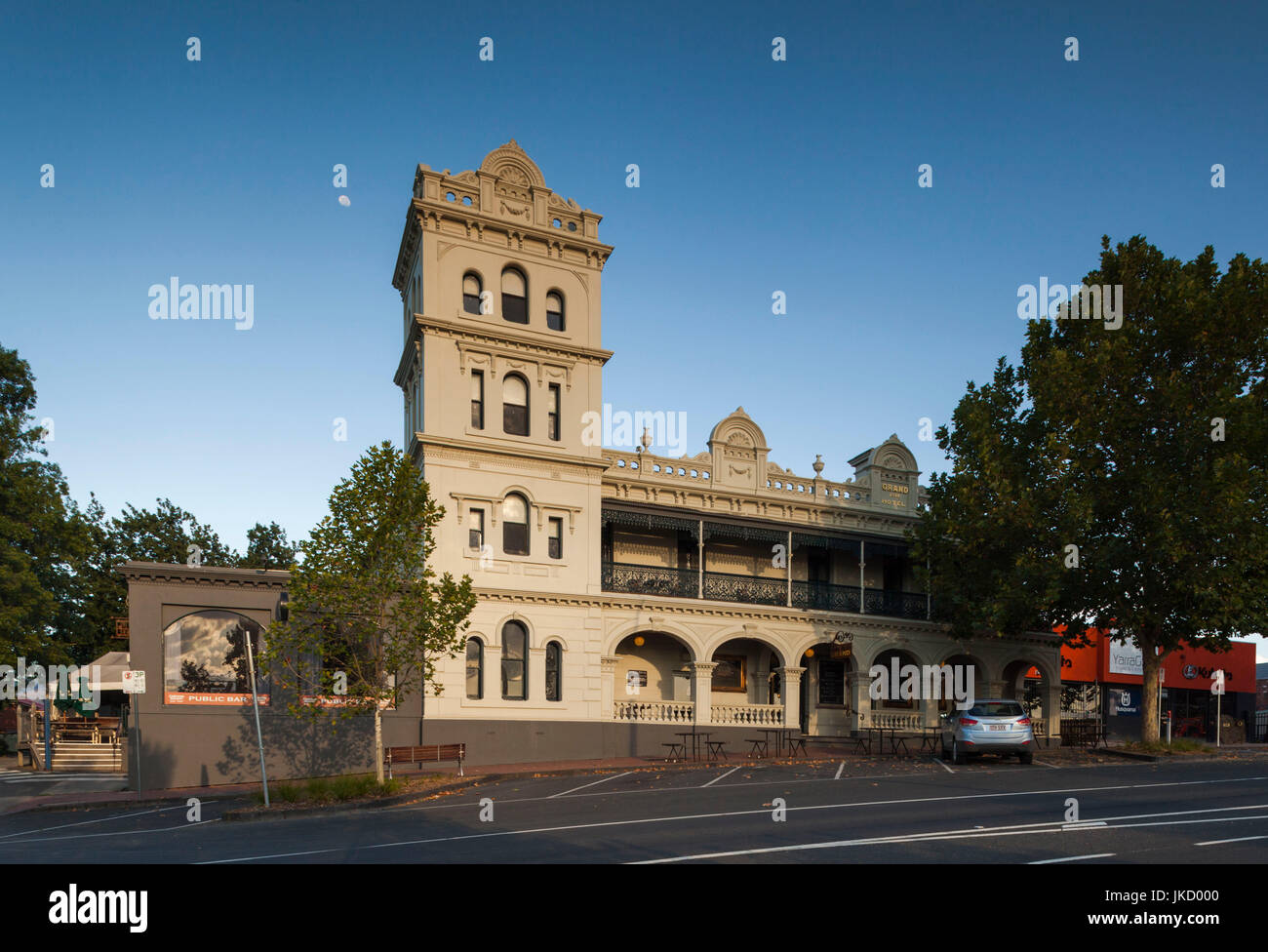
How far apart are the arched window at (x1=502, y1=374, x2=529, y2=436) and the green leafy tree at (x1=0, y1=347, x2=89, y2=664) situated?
54.8 ft

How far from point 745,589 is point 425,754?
11650 millimetres

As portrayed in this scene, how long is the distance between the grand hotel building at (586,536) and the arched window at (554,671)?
63mm

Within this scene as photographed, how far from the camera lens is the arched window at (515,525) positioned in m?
27.6

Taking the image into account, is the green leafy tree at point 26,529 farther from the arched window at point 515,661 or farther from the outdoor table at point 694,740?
the outdoor table at point 694,740

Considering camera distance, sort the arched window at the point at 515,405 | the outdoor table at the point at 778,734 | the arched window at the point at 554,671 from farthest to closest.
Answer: the arched window at the point at 515,405, the outdoor table at the point at 778,734, the arched window at the point at 554,671

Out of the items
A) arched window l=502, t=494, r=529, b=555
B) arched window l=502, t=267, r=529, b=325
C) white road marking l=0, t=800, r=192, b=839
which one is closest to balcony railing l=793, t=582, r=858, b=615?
arched window l=502, t=494, r=529, b=555

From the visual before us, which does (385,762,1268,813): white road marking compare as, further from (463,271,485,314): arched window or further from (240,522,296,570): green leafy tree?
(240,522,296,570): green leafy tree

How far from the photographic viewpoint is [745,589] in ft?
101

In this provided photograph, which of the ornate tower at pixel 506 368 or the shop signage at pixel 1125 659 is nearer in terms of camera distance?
the ornate tower at pixel 506 368

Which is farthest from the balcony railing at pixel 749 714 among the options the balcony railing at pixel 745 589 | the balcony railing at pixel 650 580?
the balcony railing at pixel 650 580

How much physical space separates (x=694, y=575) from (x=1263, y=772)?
1512cm

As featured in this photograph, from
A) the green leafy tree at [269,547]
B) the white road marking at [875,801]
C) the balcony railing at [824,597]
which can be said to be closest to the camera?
the white road marking at [875,801]

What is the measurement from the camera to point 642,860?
10516 millimetres

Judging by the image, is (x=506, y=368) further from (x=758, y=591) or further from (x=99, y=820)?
(x=99, y=820)
